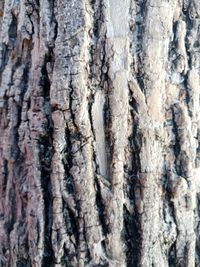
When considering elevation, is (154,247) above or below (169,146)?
below

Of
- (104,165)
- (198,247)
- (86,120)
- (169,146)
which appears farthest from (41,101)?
(198,247)

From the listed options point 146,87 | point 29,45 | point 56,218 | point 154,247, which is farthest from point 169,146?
point 29,45

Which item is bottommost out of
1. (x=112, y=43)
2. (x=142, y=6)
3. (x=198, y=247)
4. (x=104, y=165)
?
(x=198, y=247)

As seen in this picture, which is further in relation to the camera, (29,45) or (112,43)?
(29,45)

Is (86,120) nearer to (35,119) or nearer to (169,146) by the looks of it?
(35,119)

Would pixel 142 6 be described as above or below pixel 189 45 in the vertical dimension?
above

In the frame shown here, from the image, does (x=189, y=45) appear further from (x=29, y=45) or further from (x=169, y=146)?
(x=29, y=45)
